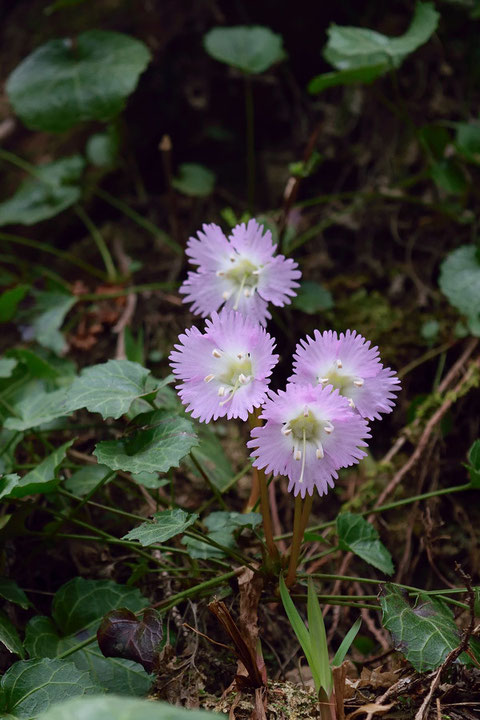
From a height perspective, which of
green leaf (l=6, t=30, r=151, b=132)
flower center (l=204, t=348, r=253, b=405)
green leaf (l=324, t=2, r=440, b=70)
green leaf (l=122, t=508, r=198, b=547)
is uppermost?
green leaf (l=6, t=30, r=151, b=132)

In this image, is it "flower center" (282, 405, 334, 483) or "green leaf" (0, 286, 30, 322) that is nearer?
"flower center" (282, 405, 334, 483)

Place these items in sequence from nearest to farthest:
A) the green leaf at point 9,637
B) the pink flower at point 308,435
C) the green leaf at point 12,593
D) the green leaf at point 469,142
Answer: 1. the pink flower at point 308,435
2. the green leaf at point 9,637
3. the green leaf at point 12,593
4. the green leaf at point 469,142

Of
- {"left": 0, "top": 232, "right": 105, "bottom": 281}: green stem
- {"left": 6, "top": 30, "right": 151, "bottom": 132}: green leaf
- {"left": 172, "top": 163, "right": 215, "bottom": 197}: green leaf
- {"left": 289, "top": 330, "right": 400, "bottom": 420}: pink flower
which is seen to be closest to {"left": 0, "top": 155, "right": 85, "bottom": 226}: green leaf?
{"left": 0, "top": 232, "right": 105, "bottom": 281}: green stem

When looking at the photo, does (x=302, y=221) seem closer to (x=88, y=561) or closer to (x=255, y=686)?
(x=88, y=561)

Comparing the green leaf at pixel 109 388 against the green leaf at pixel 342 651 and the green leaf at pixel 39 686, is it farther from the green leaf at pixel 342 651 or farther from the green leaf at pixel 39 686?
the green leaf at pixel 342 651

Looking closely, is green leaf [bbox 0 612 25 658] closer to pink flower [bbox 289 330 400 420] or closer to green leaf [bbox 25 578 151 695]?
green leaf [bbox 25 578 151 695]

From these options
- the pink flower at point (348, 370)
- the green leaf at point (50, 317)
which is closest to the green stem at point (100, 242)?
the green leaf at point (50, 317)

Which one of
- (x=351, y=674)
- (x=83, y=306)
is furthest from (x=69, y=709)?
(x=83, y=306)
